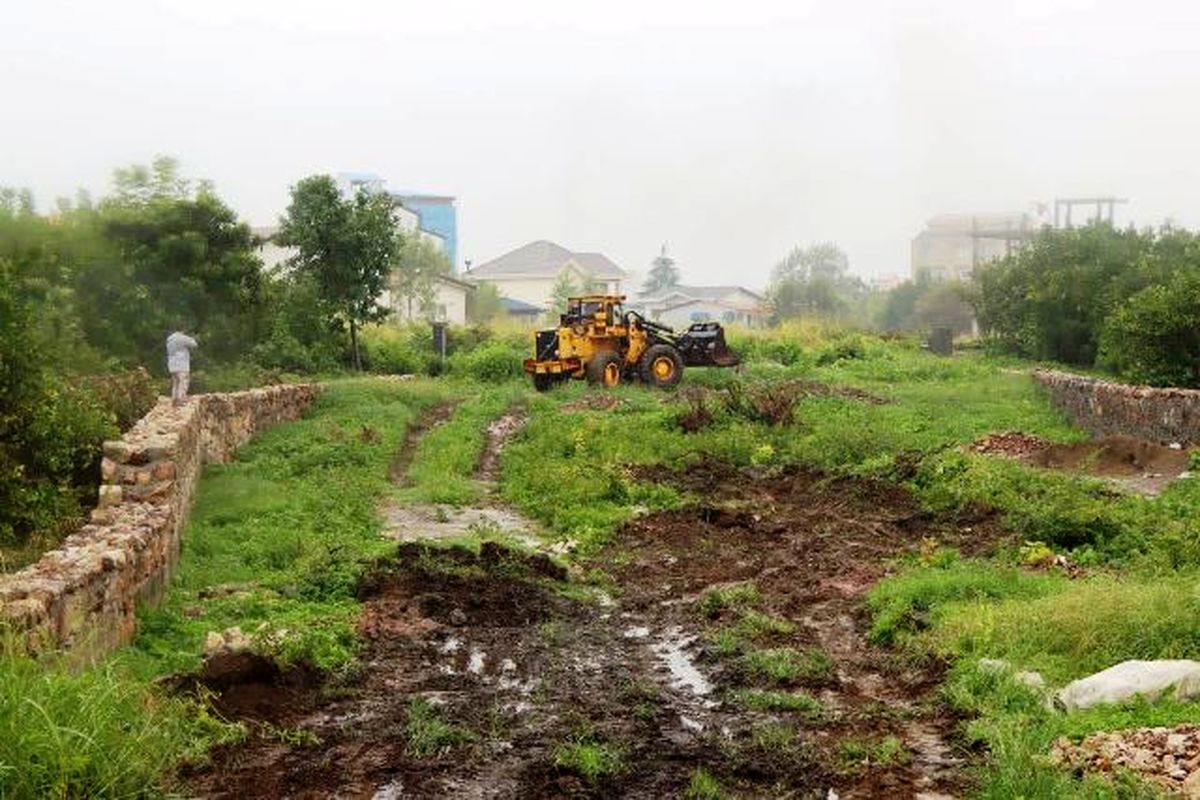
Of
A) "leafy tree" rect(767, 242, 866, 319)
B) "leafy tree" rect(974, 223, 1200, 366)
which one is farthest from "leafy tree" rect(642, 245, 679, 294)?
A: "leafy tree" rect(974, 223, 1200, 366)

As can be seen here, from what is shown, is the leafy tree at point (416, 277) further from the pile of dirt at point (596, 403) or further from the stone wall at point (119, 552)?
the stone wall at point (119, 552)

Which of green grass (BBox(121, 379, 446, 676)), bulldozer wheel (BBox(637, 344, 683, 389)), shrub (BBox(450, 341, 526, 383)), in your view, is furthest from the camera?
shrub (BBox(450, 341, 526, 383))

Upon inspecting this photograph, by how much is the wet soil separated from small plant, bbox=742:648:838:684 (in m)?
7.58

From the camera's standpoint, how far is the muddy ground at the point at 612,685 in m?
6.86

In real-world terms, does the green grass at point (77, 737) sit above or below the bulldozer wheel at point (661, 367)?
below

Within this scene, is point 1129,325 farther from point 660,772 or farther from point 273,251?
point 273,251

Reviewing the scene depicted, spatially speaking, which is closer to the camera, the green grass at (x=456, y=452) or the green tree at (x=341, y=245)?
the green grass at (x=456, y=452)

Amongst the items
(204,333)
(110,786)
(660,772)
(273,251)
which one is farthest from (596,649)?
(273,251)

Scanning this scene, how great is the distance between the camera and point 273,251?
211 feet

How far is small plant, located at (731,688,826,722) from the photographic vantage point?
317 inches

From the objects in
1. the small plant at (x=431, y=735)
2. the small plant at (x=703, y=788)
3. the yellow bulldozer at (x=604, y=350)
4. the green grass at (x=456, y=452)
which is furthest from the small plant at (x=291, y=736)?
the yellow bulldozer at (x=604, y=350)

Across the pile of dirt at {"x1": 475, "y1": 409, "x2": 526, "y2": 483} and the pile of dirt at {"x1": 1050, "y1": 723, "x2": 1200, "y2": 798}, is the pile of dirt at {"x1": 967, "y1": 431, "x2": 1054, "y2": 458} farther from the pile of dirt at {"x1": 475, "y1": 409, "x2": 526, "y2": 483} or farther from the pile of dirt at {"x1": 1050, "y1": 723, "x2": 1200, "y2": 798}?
the pile of dirt at {"x1": 1050, "y1": 723, "x2": 1200, "y2": 798}

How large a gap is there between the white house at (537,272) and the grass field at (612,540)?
63854mm

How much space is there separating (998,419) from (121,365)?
53.1ft
